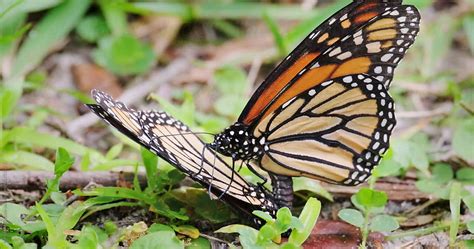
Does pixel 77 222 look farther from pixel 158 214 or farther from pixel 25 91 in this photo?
pixel 25 91

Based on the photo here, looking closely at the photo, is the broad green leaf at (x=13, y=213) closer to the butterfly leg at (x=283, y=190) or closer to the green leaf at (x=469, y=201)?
the butterfly leg at (x=283, y=190)

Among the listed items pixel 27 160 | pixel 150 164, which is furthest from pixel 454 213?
pixel 27 160

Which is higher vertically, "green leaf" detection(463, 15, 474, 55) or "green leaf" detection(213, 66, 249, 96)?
"green leaf" detection(463, 15, 474, 55)

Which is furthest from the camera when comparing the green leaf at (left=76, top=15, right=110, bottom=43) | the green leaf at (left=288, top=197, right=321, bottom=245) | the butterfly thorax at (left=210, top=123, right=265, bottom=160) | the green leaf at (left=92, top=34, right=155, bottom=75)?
the green leaf at (left=76, top=15, right=110, bottom=43)

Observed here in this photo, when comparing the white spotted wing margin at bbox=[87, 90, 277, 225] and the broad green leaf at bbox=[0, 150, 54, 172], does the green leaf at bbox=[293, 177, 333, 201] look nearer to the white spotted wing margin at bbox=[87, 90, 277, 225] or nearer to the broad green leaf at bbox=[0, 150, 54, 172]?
the white spotted wing margin at bbox=[87, 90, 277, 225]

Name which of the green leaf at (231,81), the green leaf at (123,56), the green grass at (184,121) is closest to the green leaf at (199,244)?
the green grass at (184,121)

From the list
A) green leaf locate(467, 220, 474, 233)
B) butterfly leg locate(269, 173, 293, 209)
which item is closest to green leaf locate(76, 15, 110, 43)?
butterfly leg locate(269, 173, 293, 209)
